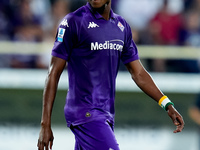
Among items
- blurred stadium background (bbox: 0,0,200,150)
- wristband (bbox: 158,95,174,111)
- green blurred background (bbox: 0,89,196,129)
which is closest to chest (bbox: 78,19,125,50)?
wristband (bbox: 158,95,174,111)

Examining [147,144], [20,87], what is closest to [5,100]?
[20,87]

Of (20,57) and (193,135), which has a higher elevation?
(20,57)

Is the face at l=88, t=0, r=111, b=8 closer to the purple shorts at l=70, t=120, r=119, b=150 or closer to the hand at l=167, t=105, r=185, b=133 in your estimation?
the purple shorts at l=70, t=120, r=119, b=150

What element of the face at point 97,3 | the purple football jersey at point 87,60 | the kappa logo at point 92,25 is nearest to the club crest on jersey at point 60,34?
the purple football jersey at point 87,60

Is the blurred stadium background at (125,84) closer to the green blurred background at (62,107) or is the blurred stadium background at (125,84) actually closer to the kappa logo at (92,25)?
the green blurred background at (62,107)

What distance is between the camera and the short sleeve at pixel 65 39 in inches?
188

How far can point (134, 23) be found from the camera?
32.6ft

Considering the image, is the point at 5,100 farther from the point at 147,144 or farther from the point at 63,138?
the point at 147,144

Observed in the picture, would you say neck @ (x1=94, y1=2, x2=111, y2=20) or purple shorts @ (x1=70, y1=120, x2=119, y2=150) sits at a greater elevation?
neck @ (x1=94, y1=2, x2=111, y2=20)

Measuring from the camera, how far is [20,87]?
30.5 feet

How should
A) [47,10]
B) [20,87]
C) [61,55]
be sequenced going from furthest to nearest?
[47,10], [20,87], [61,55]

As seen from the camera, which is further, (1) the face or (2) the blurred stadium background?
(2) the blurred stadium background

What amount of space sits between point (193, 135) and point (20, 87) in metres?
3.25

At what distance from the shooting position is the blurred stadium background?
929cm
